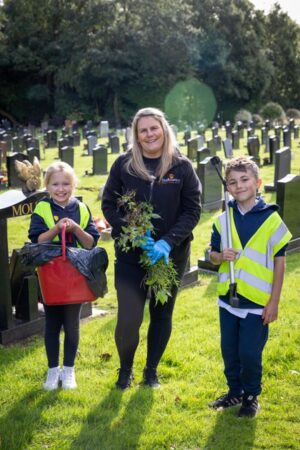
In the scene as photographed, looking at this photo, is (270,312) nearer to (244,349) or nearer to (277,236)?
(244,349)

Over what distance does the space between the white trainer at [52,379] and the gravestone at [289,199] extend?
488 cm

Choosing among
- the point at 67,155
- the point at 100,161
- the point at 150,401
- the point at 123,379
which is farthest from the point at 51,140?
the point at 150,401

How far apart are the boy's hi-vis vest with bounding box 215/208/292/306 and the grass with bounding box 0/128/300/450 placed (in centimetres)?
93

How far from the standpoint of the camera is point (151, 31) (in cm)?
4438

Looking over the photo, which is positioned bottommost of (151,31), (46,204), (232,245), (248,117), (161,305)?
(161,305)

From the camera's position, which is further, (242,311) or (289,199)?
(289,199)

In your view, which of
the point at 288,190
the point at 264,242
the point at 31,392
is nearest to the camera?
the point at 264,242

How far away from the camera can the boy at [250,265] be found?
3.79 metres

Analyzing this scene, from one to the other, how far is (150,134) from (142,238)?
754mm

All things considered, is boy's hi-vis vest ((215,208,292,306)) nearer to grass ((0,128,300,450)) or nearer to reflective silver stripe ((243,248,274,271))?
reflective silver stripe ((243,248,274,271))

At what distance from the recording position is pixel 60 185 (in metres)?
4.28

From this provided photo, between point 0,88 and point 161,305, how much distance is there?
1959 inches

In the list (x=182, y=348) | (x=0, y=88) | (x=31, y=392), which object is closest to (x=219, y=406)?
(x=182, y=348)

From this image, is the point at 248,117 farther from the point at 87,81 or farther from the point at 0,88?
the point at 0,88
